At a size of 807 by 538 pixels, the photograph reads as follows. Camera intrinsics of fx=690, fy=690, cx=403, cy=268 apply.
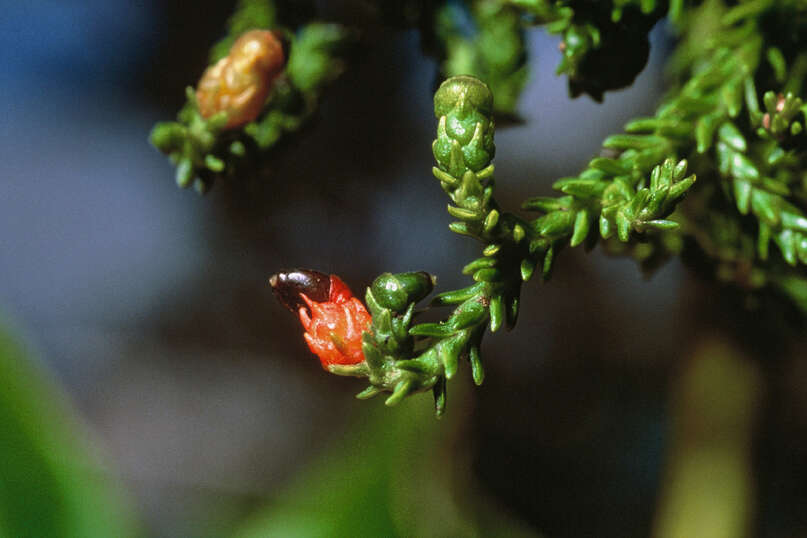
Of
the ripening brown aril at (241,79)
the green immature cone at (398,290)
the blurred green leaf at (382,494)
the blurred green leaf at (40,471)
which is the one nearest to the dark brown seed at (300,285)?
the green immature cone at (398,290)

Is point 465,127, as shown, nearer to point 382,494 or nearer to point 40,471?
point 382,494

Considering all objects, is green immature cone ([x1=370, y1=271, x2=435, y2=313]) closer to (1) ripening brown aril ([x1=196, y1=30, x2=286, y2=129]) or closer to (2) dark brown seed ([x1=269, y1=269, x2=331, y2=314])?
(2) dark brown seed ([x1=269, y1=269, x2=331, y2=314])

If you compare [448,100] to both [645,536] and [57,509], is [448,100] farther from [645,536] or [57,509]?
[645,536]

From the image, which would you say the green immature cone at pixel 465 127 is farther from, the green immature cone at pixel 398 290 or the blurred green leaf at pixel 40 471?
the blurred green leaf at pixel 40 471

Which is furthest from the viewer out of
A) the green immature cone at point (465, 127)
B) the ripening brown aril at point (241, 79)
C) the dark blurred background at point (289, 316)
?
the dark blurred background at point (289, 316)

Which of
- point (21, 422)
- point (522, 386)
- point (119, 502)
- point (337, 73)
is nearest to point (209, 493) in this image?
point (522, 386)

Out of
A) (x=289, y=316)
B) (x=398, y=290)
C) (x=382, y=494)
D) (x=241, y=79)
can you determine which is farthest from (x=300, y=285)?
(x=289, y=316)

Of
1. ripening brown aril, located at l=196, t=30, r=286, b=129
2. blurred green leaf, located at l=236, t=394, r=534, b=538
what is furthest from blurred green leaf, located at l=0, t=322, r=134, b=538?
ripening brown aril, located at l=196, t=30, r=286, b=129
